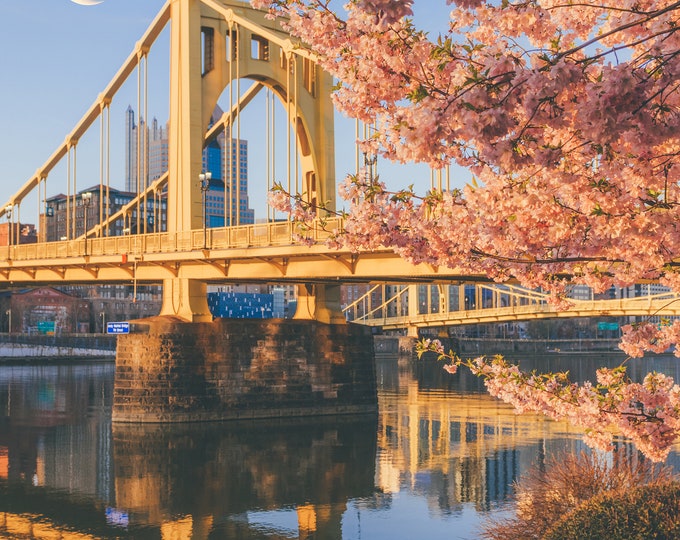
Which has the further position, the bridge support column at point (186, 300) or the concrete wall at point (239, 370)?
the bridge support column at point (186, 300)

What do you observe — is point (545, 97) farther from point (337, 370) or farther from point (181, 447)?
point (337, 370)

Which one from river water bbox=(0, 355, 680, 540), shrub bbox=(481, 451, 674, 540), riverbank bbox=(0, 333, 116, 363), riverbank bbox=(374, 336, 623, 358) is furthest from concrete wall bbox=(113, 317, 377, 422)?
riverbank bbox=(374, 336, 623, 358)

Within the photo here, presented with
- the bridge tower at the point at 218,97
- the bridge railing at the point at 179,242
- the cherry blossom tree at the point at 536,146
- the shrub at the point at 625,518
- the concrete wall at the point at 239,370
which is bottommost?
the shrub at the point at 625,518

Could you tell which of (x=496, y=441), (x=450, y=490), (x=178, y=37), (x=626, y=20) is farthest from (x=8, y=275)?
(x=626, y=20)

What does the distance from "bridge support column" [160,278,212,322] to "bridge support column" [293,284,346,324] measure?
18.6 ft

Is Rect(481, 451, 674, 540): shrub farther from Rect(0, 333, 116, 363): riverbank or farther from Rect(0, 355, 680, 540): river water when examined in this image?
Rect(0, 333, 116, 363): riverbank

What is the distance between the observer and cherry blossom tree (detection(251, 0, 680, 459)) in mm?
8484

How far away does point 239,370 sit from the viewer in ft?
163

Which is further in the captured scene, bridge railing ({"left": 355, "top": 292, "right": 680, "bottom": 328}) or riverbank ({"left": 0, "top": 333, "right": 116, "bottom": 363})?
riverbank ({"left": 0, "top": 333, "right": 116, "bottom": 363})

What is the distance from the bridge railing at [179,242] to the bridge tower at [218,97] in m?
1.60

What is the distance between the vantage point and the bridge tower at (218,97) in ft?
164

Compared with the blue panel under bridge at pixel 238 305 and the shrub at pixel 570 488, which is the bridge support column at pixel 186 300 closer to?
the blue panel under bridge at pixel 238 305

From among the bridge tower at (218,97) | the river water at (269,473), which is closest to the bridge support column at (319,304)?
the bridge tower at (218,97)

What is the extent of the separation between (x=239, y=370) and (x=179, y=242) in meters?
6.97
